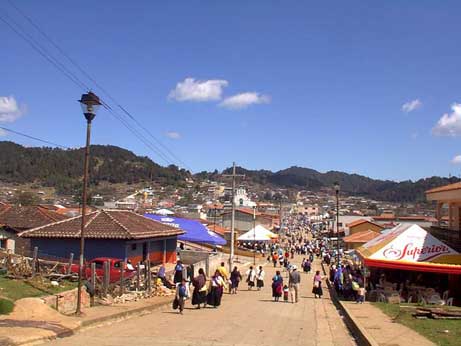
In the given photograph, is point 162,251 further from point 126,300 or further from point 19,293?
point 19,293

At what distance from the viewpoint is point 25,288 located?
626 inches

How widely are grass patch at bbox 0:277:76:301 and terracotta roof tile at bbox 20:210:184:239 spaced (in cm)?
973

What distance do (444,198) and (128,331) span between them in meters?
16.2

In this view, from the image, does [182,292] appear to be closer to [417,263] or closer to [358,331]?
[358,331]

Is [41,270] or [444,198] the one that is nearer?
[41,270]

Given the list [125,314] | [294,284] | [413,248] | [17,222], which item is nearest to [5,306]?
[125,314]

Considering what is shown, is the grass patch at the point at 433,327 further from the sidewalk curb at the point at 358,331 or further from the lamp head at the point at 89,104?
the lamp head at the point at 89,104

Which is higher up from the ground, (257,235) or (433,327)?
(257,235)

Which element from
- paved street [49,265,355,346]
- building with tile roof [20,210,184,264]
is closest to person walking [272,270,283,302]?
paved street [49,265,355,346]

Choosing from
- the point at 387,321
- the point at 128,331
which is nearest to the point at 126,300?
the point at 128,331

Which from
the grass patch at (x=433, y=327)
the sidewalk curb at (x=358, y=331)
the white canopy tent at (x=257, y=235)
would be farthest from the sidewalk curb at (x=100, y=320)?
the white canopy tent at (x=257, y=235)

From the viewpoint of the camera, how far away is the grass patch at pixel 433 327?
39.2 ft

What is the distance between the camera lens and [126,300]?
18797 millimetres

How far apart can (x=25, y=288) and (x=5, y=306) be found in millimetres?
3255
